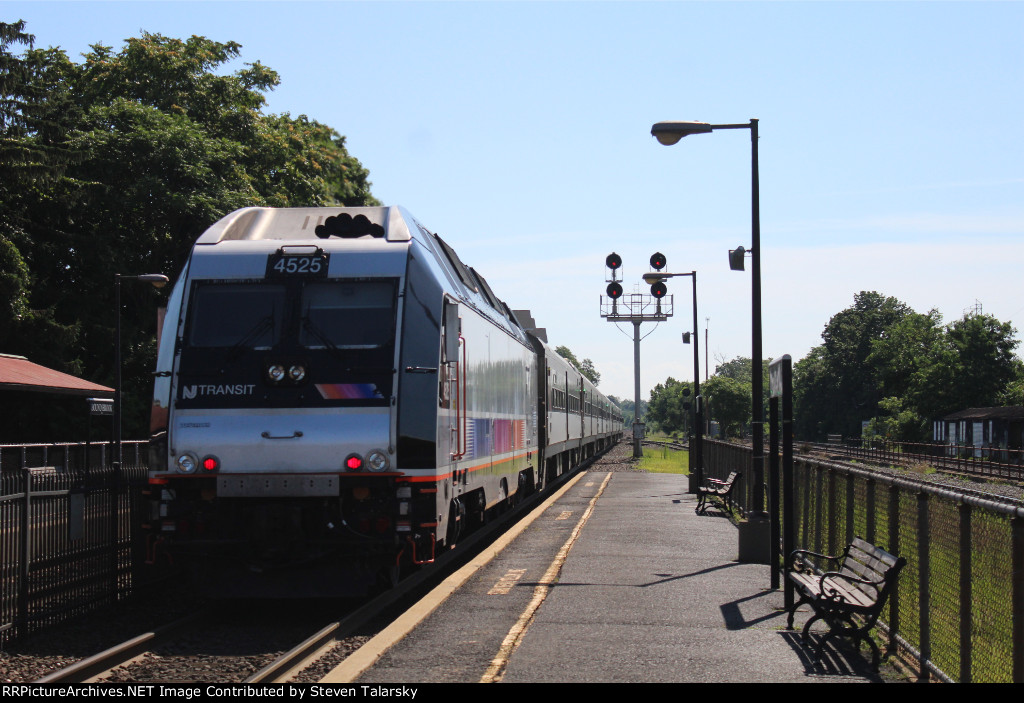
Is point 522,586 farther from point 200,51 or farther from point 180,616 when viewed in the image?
point 200,51

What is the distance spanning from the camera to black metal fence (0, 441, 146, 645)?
30.2 feet

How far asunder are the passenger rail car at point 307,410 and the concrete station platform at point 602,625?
3.61ft

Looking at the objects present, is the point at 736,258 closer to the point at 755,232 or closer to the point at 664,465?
the point at 755,232

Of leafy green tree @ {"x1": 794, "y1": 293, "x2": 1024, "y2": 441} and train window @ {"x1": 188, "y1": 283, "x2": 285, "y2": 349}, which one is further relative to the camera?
leafy green tree @ {"x1": 794, "y1": 293, "x2": 1024, "y2": 441}

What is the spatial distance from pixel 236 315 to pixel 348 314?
109 cm

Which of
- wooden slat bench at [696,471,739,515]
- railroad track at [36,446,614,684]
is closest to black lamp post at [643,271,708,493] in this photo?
wooden slat bench at [696,471,739,515]

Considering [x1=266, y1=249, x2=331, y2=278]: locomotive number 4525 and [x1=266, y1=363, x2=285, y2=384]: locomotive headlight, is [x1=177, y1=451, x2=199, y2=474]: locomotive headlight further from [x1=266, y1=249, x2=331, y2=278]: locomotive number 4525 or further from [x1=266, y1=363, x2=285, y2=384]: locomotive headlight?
[x1=266, y1=249, x2=331, y2=278]: locomotive number 4525

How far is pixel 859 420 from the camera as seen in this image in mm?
114250

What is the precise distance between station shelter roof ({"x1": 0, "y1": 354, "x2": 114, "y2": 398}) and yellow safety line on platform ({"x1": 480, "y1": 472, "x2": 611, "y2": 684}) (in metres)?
16.1

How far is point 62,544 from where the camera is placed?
10188 mm

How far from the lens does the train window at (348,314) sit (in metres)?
10.5

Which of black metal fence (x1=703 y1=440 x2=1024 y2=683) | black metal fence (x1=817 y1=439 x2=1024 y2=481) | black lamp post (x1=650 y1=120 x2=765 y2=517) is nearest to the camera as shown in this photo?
black metal fence (x1=703 y1=440 x2=1024 y2=683)

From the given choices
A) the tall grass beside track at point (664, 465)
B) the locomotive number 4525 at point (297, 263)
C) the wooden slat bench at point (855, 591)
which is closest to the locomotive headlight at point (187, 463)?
the locomotive number 4525 at point (297, 263)

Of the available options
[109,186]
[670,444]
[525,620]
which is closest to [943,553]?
[525,620]
